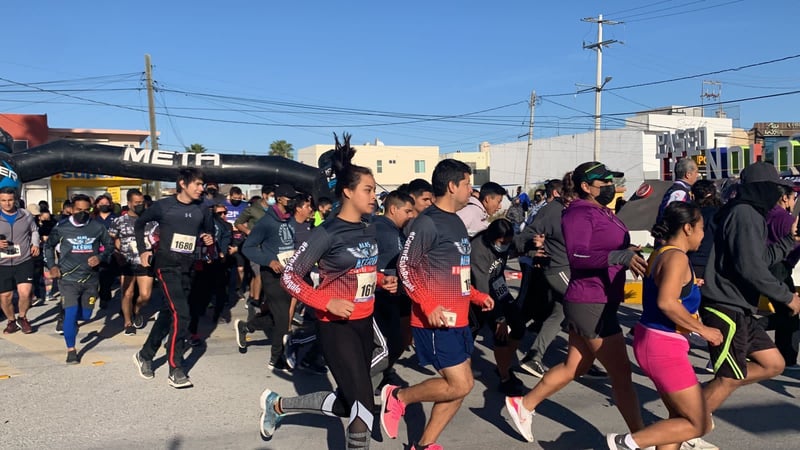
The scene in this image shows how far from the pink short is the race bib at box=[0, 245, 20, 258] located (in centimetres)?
769

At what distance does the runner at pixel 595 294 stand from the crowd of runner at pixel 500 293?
1cm

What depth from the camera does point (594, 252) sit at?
174 inches

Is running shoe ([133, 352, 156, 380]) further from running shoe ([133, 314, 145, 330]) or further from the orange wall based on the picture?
the orange wall

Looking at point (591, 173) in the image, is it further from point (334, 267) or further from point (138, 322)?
point (138, 322)

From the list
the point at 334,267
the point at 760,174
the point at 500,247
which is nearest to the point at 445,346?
the point at 334,267

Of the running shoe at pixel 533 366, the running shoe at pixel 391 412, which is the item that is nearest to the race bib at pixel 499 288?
the running shoe at pixel 533 366

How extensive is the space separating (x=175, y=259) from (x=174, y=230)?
32cm

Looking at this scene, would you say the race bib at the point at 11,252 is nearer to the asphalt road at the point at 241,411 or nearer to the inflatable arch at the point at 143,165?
the asphalt road at the point at 241,411

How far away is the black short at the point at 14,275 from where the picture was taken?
831 cm

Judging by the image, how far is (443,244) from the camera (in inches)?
165

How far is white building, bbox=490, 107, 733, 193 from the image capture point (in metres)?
55.3

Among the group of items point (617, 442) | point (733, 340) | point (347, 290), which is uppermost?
point (347, 290)

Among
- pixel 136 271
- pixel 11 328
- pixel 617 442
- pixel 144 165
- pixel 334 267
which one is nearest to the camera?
pixel 617 442

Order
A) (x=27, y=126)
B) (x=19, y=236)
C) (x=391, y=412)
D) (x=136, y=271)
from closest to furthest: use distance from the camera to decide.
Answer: (x=391, y=412)
(x=19, y=236)
(x=136, y=271)
(x=27, y=126)
